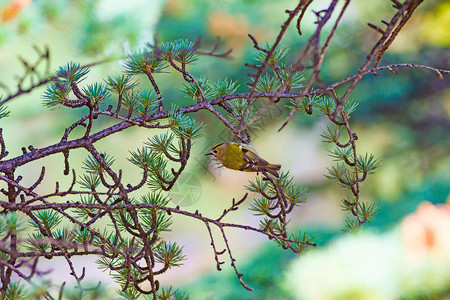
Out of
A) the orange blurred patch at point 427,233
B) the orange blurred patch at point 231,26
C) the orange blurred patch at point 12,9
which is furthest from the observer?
the orange blurred patch at point 231,26

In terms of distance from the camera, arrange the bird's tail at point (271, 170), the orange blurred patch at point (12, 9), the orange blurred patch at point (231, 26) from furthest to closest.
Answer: the orange blurred patch at point (231, 26) → the orange blurred patch at point (12, 9) → the bird's tail at point (271, 170)

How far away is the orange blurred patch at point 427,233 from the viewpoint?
1075 millimetres

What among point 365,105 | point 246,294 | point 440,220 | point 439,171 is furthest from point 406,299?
point 439,171

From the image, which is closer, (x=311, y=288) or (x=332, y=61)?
(x=311, y=288)

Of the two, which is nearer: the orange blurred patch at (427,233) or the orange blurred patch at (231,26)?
the orange blurred patch at (427,233)

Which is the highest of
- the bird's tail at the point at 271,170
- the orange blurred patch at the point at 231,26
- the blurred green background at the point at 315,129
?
the orange blurred patch at the point at 231,26

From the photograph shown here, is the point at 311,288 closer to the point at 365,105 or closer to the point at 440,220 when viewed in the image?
the point at 440,220

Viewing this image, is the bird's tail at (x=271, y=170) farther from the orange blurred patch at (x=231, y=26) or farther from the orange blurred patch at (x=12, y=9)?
the orange blurred patch at (x=231, y=26)

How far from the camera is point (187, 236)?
6.75ft

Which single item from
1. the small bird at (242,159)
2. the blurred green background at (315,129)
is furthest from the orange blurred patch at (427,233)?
the small bird at (242,159)

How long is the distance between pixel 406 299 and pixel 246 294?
44 cm

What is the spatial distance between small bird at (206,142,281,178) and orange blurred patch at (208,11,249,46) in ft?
3.99

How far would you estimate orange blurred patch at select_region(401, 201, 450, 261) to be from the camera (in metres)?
1.08

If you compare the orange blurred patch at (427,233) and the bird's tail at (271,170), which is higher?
the orange blurred patch at (427,233)
